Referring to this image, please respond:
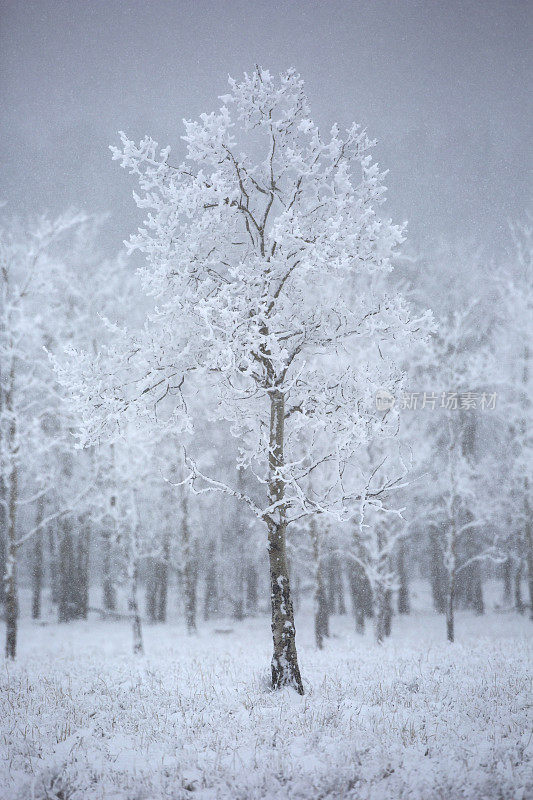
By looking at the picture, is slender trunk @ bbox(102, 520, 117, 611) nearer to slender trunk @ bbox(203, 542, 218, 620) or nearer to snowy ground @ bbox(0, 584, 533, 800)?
slender trunk @ bbox(203, 542, 218, 620)

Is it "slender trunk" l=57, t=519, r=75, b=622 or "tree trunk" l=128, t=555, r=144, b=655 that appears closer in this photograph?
"tree trunk" l=128, t=555, r=144, b=655

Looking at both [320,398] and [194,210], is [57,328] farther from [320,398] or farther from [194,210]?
[320,398]

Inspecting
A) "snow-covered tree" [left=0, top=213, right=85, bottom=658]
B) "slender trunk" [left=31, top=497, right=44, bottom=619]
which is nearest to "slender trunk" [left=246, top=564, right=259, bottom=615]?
"slender trunk" [left=31, top=497, right=44, bottom=619]

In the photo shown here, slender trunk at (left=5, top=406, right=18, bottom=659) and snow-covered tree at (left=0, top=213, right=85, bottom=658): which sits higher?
snow-covered tree at (left=0, top=213, right=85, bottom=658)

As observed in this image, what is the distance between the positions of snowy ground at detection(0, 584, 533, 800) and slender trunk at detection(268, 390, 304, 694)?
0.29 meters

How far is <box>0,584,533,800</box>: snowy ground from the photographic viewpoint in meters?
3.63

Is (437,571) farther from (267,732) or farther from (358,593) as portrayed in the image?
(267,732)

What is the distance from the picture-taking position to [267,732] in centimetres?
459

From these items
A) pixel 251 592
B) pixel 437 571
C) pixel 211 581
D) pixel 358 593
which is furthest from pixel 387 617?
pixel 211 581

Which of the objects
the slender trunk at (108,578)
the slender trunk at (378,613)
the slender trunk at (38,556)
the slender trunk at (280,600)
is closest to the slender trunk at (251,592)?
the slender trunk at (108,578)

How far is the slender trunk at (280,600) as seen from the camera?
6043 mm

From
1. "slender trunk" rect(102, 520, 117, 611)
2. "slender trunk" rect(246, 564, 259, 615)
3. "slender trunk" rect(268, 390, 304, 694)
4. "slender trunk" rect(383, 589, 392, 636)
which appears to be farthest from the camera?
"slender trunk" rect(246, 564, 259, 615)

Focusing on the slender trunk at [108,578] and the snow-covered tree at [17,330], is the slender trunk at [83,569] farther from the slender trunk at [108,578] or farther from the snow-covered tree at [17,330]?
the snow-covered tree at [17,330]

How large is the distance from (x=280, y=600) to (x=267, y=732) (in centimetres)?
178
